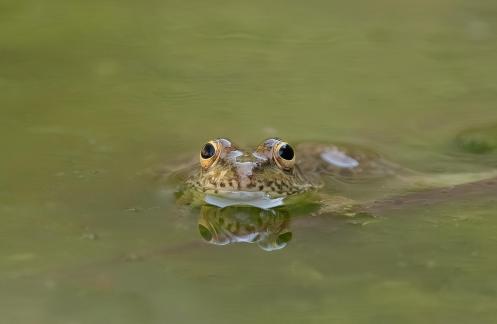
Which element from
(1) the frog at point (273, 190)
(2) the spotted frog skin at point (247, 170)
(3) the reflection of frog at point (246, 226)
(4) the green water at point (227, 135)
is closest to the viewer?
(4) the green water at point (227, 135)

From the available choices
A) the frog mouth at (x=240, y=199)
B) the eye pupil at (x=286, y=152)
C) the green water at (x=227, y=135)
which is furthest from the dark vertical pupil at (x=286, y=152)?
the green water at (x=227, y=135)

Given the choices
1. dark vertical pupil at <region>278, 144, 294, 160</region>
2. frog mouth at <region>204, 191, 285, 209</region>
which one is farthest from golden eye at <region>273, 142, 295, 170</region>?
frog mouth at <region>204, 191, 285, 209</region>

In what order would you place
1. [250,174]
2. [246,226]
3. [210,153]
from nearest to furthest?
[246,226]
[250,174]
[210,153]

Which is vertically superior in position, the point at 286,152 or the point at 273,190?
the point at 286,152

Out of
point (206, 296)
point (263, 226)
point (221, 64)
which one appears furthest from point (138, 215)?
point (221, 64)

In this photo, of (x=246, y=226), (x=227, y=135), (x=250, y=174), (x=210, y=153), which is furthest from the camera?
(x=227, y=135)

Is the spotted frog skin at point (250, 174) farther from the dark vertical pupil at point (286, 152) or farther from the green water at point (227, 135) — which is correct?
the green water at point (227, 135)

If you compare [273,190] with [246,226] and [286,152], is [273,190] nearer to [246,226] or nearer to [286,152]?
[286,152]

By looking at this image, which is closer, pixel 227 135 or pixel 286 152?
pixel 286 152

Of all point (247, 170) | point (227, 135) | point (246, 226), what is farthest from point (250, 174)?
point (227, 135)
